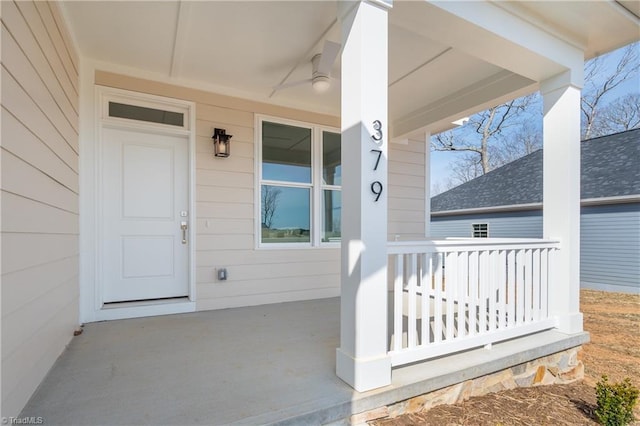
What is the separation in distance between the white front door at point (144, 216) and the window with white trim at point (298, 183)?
96cm

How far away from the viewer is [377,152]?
1.90 m

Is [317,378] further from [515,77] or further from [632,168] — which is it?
[632,168]

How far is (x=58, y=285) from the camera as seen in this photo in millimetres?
2264

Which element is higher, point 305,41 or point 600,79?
point 600,79

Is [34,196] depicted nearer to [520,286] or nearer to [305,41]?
[305,41]

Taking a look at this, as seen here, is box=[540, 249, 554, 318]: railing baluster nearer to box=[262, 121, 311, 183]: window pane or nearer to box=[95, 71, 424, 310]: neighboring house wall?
box=[95, 71, 424, 310]: neighboring house wall

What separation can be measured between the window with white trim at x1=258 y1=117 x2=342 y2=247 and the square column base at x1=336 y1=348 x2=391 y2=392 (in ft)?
7.64

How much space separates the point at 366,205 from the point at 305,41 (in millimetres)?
1784

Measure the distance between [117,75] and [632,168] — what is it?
430 inches

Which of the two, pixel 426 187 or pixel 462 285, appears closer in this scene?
pixel 462 285

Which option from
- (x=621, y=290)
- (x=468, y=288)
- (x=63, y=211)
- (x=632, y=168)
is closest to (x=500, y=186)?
(x=632, y=168)

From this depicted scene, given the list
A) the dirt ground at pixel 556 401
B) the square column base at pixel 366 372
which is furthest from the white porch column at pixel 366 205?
the dirt ground at pixel 556 401

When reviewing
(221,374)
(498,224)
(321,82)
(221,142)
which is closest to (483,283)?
(221,374)

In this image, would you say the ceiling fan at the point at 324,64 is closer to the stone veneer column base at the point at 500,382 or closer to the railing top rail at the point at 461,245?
the railing top rail at the point at 461,245
